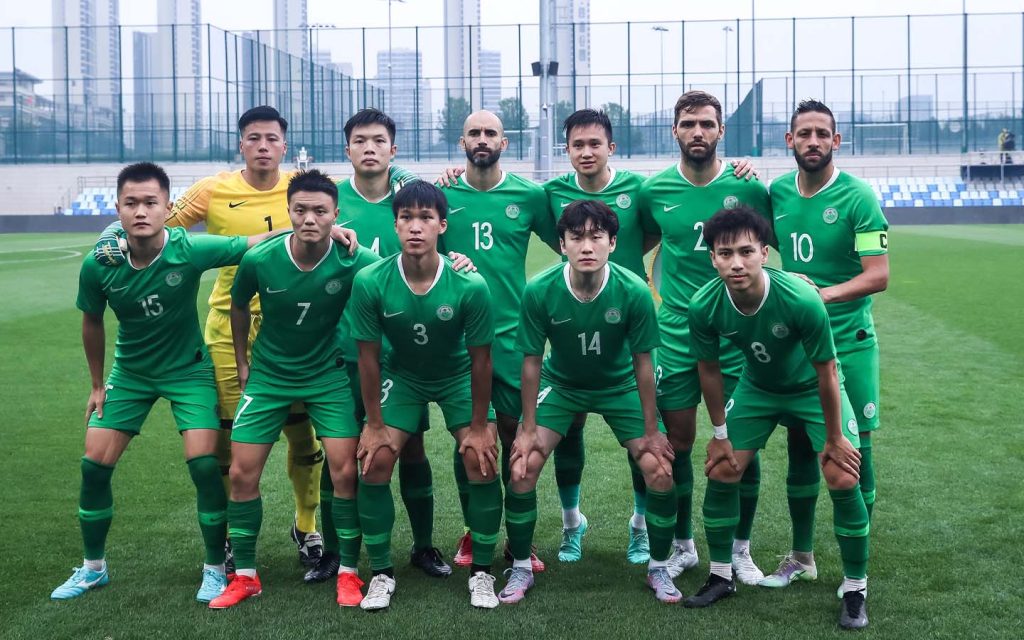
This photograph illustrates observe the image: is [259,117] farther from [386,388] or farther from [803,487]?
[803,487]

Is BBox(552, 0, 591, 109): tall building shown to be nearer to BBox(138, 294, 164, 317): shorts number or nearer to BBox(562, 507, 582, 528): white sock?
BBox(562, 507, 582, 528): white sock

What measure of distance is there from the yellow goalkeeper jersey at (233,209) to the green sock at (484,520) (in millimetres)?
1521

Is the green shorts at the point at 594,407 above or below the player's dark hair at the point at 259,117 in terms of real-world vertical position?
below

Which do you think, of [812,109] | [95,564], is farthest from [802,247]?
[95,564]

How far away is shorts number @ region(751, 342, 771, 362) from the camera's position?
459cm

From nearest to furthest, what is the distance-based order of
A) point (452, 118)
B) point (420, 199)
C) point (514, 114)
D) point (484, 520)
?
point (420, 199), point (484, 520), point (514, 114), point (452, 118)

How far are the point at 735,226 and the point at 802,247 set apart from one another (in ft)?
2.40

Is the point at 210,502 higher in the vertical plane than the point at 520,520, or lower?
higher

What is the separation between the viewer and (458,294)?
4715 mm

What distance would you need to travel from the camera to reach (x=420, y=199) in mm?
4645

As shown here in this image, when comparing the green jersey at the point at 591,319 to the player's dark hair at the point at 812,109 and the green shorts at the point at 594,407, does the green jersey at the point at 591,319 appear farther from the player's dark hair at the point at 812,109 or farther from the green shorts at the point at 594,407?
the player's dark hair at the point at 812,109

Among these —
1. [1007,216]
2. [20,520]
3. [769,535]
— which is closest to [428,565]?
[769,535]

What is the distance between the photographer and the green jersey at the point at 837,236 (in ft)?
16.0

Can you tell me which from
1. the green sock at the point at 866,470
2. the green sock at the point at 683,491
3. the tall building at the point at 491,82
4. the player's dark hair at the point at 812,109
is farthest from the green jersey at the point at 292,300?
the tall building at the point at 491,82
